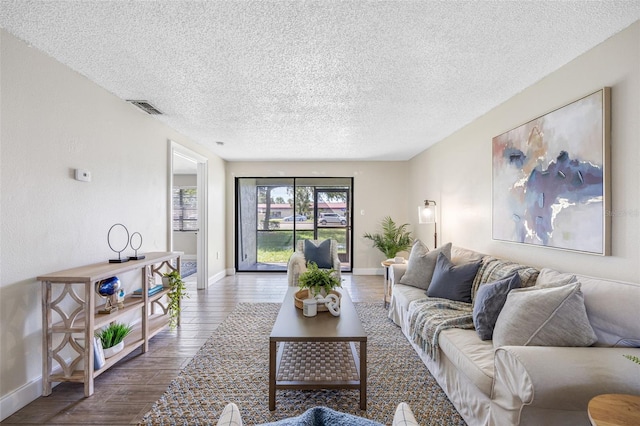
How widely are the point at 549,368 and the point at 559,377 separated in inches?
1.7

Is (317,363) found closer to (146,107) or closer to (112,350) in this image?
(112,350)

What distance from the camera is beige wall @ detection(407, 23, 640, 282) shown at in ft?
5.10

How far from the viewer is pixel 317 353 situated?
224cm

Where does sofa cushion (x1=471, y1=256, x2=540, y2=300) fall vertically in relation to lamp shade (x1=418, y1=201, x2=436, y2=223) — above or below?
below

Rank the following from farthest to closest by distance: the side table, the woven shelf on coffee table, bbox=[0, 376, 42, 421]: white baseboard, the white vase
Result: 1. the white vase
2. the woven shelf on coffee table
3. bbox=[0, 376, 42, 421]: white baseboard
4. the side table

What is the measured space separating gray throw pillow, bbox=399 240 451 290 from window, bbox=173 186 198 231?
6.41 metres

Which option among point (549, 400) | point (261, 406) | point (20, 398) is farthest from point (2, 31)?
point (549, 400)

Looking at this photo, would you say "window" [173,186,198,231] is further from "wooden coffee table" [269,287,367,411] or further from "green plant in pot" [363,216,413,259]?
"wooden coffee table" [269,287,367,411]

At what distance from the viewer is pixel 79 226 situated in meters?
2.19

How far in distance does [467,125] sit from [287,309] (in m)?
3.03

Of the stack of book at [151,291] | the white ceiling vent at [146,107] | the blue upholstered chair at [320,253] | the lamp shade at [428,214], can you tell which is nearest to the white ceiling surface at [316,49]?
the white ceiling vent at [146,107]

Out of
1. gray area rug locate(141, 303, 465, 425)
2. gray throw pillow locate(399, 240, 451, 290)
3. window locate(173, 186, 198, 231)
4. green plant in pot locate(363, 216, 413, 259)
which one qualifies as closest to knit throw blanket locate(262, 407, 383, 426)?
gray area rug locate(141, 303, 465, 425)

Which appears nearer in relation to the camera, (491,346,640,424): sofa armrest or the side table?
the side table

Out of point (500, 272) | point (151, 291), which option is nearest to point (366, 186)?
point (500, 272)
